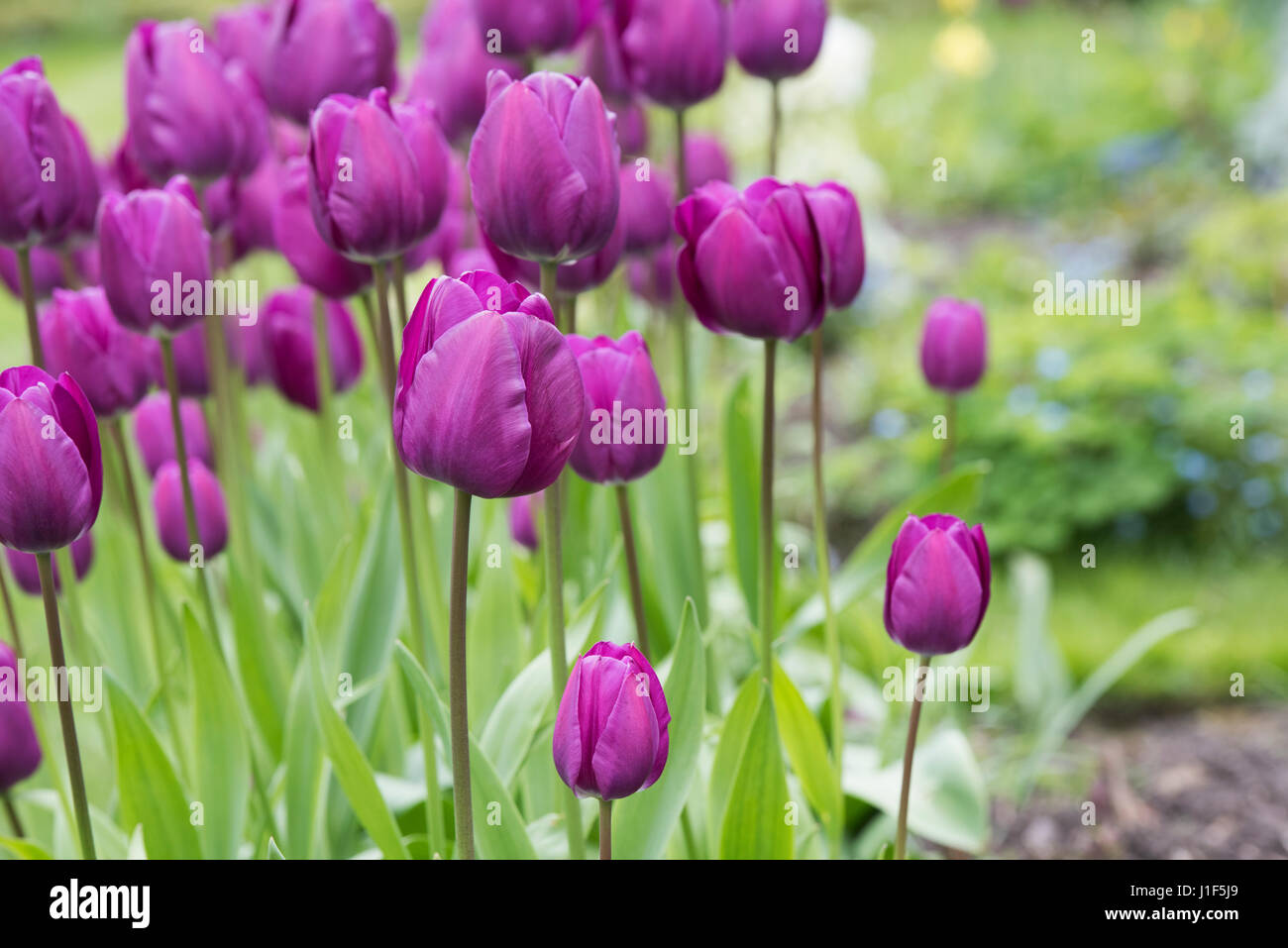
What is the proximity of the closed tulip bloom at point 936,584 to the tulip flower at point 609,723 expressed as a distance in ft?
0.90

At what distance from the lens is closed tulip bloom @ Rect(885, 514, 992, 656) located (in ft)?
3.40

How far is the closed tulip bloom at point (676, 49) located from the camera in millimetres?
1324

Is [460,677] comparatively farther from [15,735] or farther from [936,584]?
[15,735]

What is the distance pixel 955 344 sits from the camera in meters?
1.54

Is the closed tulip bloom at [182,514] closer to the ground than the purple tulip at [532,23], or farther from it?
closer to the ground

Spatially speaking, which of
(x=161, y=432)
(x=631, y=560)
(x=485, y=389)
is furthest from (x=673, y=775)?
(x=161, y=432)

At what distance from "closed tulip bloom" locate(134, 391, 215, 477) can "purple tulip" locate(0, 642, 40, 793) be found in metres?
0.51

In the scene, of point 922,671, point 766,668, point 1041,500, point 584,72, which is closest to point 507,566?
point 766,668

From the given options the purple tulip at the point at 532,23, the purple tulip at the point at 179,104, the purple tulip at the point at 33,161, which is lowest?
the purple tulip at the point at 33,161

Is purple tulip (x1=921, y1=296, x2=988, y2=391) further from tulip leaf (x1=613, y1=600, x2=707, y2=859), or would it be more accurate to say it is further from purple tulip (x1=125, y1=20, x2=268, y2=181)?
purple tulip (x1=125, y1=20, x2=268, y2=181)

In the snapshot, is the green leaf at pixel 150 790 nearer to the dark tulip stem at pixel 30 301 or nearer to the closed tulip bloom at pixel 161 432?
the dark tulip stem at pixel 30 301

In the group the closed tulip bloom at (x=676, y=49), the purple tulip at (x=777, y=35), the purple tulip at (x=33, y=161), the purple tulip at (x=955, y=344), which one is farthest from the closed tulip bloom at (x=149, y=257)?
the purple tulip at (x=955, y=344)
